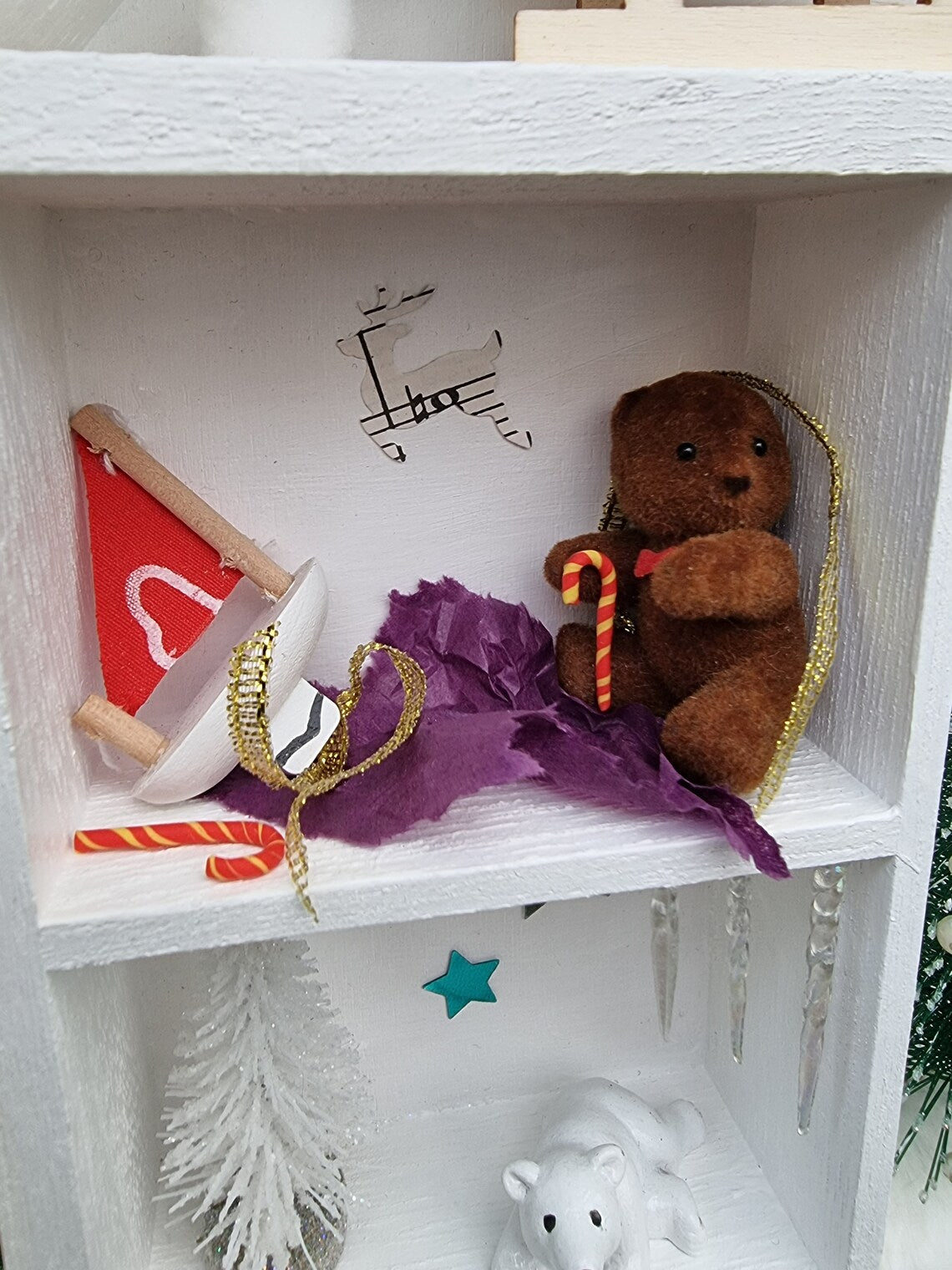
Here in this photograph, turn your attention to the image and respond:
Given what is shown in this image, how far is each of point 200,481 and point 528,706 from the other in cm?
24

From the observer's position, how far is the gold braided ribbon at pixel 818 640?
56cm

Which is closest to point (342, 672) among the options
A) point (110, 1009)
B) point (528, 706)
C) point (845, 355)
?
point (528, 706)

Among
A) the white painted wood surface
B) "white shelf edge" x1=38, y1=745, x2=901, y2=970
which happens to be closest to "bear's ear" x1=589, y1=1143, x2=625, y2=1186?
"white shelf edge" x1=38, y1=745, x2=901, y2=970

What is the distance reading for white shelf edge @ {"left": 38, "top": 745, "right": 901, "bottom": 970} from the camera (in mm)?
489

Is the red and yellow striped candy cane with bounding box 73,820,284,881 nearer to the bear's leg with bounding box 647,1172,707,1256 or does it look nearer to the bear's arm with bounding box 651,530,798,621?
the bear's arm with bounding box 651,530,798,621

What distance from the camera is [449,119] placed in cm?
41

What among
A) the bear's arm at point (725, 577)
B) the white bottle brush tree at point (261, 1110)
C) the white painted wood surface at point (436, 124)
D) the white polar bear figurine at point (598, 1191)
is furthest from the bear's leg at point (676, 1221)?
the white painted wood surface at point (436, 124)

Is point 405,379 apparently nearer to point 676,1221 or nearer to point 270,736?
point 270,736

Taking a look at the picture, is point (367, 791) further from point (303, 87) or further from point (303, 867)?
point (303, 87)

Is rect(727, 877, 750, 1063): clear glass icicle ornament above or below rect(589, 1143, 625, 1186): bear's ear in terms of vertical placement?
above

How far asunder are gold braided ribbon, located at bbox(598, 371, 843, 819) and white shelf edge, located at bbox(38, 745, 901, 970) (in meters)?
0.02

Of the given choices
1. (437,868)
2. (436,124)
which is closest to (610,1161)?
(437,868)

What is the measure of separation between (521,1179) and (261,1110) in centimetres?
17

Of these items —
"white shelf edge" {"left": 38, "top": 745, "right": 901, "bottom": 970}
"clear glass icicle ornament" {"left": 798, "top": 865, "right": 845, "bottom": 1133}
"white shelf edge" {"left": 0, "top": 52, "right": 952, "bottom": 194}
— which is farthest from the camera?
"clear glass icicle ornament" {"left": 798, "top": 865, "right": 845, "bottom": 1133}
